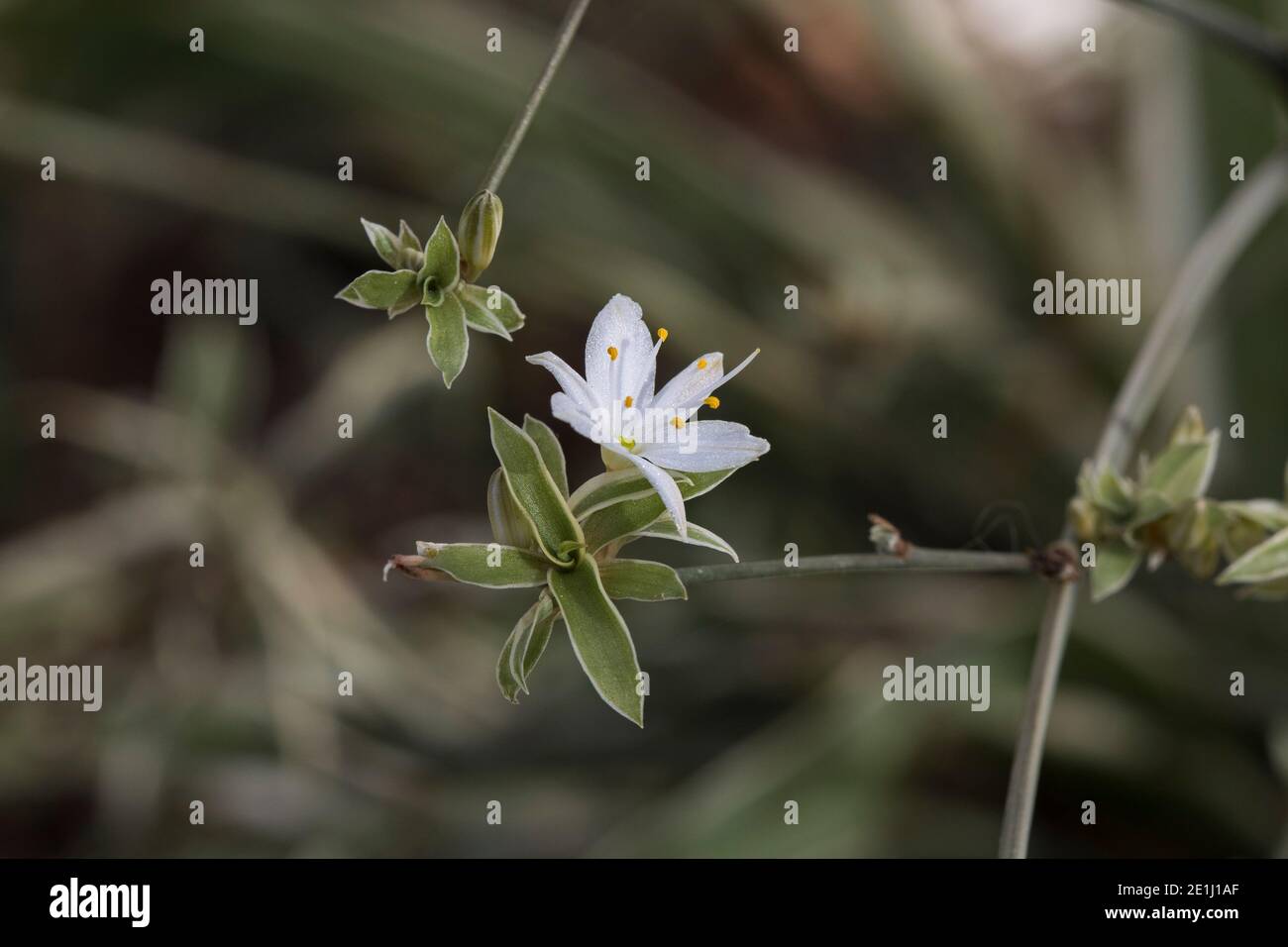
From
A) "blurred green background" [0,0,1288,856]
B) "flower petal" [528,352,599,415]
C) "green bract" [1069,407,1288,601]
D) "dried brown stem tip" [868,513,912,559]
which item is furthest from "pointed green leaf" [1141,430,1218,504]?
"blurred green background" [0,0,1288,856]

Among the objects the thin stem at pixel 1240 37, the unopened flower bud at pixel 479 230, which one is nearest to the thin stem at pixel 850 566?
the unopened flower bud at pixel 479 230

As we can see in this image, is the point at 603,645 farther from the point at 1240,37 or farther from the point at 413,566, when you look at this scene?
the point at 1240,37

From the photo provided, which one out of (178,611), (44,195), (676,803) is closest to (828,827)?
(676,803)

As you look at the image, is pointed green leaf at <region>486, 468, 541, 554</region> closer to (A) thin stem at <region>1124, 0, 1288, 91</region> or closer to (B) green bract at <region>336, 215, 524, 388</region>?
(B) green bract at <region>336, 215, 524, 388</region>

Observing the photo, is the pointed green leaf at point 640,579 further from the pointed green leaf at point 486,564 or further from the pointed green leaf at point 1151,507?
the pointed green leaf at point 1151,507
